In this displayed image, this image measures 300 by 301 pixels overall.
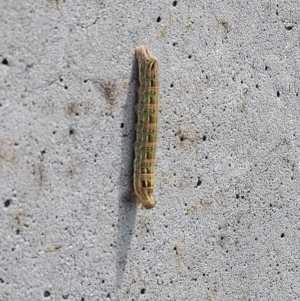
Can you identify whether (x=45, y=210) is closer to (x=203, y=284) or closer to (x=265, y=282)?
(x=203, y=284)

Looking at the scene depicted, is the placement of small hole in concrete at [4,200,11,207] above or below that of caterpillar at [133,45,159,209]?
below

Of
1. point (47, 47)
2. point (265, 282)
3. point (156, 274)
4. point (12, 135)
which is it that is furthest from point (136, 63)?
point (265, 282)

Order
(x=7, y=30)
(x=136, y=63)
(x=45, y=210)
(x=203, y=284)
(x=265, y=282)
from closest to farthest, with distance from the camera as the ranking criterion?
1. (x=7, y=30)
2. (x=45, y=210)
3. (x=136, y=63)
4. (x=203, y=284)
5. (x=265, y=282)

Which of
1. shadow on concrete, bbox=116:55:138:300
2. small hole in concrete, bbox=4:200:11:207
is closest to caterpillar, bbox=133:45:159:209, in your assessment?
shadow on concrete, bbox=116:55:138:300

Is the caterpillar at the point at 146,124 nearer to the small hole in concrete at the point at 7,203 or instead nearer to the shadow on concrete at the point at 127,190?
the shadow on concrete at the point at 127,190

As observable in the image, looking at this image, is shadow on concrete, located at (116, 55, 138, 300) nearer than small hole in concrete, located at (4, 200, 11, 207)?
No

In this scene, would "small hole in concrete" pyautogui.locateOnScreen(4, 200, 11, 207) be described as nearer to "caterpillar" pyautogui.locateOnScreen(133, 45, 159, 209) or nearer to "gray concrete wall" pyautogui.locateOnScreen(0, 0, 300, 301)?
"gray concrete wall" pyautogui.locateOnScreen(0, 0, 300, 301)

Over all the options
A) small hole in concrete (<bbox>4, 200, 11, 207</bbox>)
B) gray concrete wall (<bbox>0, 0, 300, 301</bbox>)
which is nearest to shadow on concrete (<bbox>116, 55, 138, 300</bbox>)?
gray concrete wall (<bbox>0, 0, 300, 301</bbox>)
